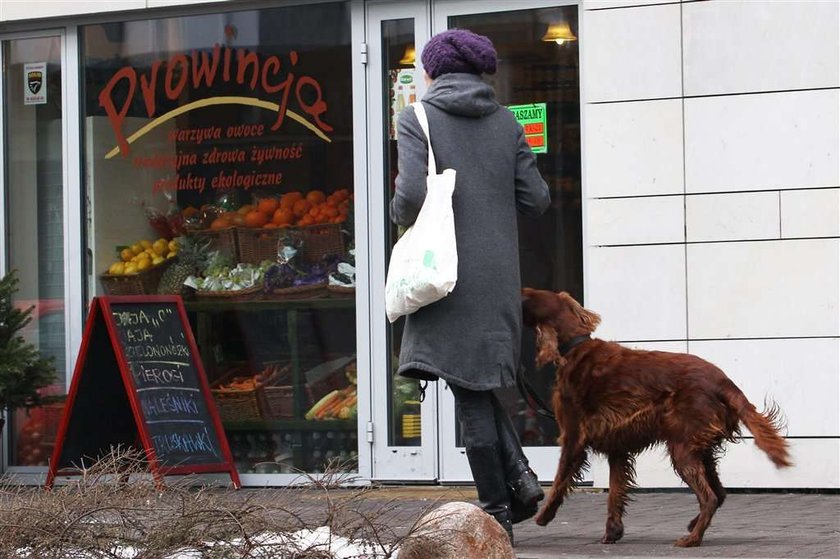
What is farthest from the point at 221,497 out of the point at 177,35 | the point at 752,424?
the point at 177,35

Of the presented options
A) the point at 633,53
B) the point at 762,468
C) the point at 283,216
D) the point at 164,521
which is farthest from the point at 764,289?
the point at 164,521

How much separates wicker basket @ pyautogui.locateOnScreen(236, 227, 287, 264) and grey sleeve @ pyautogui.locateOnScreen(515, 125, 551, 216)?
370 centimetres

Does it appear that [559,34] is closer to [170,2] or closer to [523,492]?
[170,2]

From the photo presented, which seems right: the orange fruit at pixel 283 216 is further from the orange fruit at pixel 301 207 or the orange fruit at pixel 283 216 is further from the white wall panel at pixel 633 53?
the white wall panel at pixel 633 53

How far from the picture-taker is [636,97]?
8414 millimetres

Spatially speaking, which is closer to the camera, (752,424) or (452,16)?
(752,424)

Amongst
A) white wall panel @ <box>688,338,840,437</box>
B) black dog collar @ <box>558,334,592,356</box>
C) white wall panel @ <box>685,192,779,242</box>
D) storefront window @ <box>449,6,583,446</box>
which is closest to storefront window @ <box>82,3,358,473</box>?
storefront window @ <box>449,6,583,446</box>

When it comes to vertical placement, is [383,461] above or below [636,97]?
below

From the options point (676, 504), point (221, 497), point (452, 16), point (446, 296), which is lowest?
point (676, 504)

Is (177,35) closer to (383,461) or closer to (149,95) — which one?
(149,95)

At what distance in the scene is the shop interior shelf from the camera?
369 inches

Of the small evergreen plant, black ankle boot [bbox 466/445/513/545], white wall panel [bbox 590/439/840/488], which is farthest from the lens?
the small evergreen plant

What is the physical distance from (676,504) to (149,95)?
14.5 feet

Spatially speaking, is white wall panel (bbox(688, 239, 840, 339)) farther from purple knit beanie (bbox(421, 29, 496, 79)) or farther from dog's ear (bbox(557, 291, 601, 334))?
purple knit beanie (bbox(421, 29, 496, 79))
